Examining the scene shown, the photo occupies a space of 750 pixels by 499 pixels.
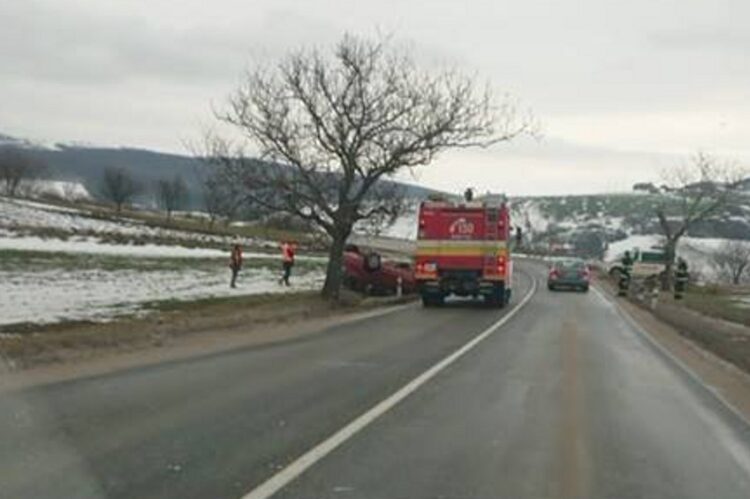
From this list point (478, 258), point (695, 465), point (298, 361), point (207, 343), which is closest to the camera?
point (695, 465)

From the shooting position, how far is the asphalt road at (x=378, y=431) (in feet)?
25.1

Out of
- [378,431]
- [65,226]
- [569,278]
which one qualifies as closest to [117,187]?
[65,226]

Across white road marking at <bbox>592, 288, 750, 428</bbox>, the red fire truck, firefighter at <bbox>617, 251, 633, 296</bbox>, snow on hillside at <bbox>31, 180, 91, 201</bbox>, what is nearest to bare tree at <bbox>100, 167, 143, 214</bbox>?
snow on hillside at <bbox>31, 180, 91, 201</bbox>

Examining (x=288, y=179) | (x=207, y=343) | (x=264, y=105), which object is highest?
(x=264, y=105)

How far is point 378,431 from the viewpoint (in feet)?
32.3

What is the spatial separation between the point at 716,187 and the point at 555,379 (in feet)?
171

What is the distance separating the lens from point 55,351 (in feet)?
50.0

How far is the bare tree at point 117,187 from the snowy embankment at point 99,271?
160 ft

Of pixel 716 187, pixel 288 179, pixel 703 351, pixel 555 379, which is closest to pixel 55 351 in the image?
pixel 555 379

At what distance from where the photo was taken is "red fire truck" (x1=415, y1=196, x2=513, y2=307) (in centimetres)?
3112

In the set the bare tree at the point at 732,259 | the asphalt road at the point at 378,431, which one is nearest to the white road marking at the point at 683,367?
the asphalt road at the point at 378,431

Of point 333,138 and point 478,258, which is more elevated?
point 333,138

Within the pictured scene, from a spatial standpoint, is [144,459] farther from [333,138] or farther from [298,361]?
[333,138]

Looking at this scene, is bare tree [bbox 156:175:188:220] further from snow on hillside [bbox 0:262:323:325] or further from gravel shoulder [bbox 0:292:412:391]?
gravel shoulder [bbox 0:292:412:391]
